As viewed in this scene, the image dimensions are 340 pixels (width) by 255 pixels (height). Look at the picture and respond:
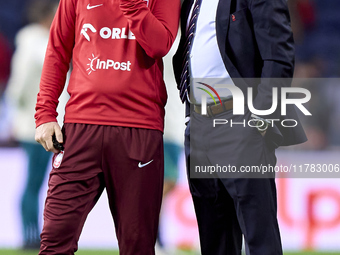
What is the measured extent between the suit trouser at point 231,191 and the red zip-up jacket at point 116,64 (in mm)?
194

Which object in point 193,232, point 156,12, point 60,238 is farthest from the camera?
point 193,232

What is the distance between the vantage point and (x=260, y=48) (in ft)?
6.49

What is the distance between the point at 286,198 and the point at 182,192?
2.62 feet

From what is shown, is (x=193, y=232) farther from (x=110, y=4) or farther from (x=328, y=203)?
(x=110, y=4)

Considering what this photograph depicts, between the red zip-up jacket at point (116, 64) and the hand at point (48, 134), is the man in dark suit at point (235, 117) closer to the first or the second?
the red zip-up jacket at point (116, 64)

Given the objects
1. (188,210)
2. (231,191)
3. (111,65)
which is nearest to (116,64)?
(111,65)

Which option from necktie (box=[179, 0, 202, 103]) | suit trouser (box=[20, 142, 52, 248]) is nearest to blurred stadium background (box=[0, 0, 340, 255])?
suit trouser (box=[20, 142, 52, 248])

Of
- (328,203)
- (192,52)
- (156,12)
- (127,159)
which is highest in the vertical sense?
(156,12)

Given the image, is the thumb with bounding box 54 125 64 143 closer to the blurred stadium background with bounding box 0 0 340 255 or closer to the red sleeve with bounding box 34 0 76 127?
the red sleeve with bounding box 34 0 76 127

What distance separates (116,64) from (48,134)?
36 centimetres

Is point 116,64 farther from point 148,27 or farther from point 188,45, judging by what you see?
point 188,45

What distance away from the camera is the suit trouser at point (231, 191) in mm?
1950

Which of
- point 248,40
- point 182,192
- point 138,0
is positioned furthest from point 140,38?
point 182,192

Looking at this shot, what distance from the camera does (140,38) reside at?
Answer: 1913 millimetres
